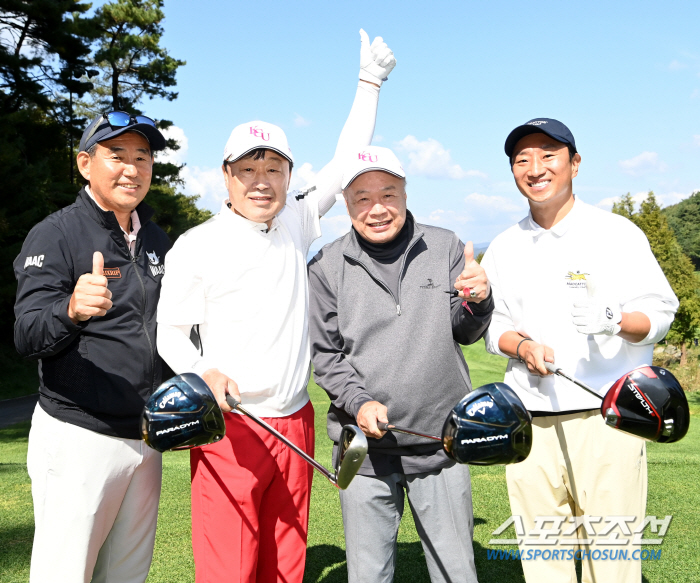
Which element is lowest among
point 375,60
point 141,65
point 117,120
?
point 117,120

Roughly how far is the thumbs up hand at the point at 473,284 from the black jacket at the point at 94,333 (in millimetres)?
1526

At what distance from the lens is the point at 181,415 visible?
2.83 meters

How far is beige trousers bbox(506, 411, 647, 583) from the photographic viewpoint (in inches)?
135

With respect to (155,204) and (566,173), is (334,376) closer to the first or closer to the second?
(566,173)

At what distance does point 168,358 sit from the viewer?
10.5 ft

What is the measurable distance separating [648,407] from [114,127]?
2.89 m

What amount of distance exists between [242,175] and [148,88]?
32.0m

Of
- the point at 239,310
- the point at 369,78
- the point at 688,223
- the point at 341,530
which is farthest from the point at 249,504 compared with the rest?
the point at 688,223

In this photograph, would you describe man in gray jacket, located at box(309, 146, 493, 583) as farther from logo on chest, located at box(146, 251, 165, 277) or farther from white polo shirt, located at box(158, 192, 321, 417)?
logo on chest, located at box(146, 251, 165, 277)

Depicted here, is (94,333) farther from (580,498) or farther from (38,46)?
(38,46)

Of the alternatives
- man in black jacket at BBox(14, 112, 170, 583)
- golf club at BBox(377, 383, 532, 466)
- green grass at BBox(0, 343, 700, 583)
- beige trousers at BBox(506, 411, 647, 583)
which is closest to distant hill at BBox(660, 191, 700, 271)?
green grass at BBox(0, 343, 700, 583)

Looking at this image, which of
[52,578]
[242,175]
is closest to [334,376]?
[242,175]

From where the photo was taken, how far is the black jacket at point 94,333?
324 centimetres

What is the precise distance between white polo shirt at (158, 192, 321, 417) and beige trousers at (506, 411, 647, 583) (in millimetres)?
1354
